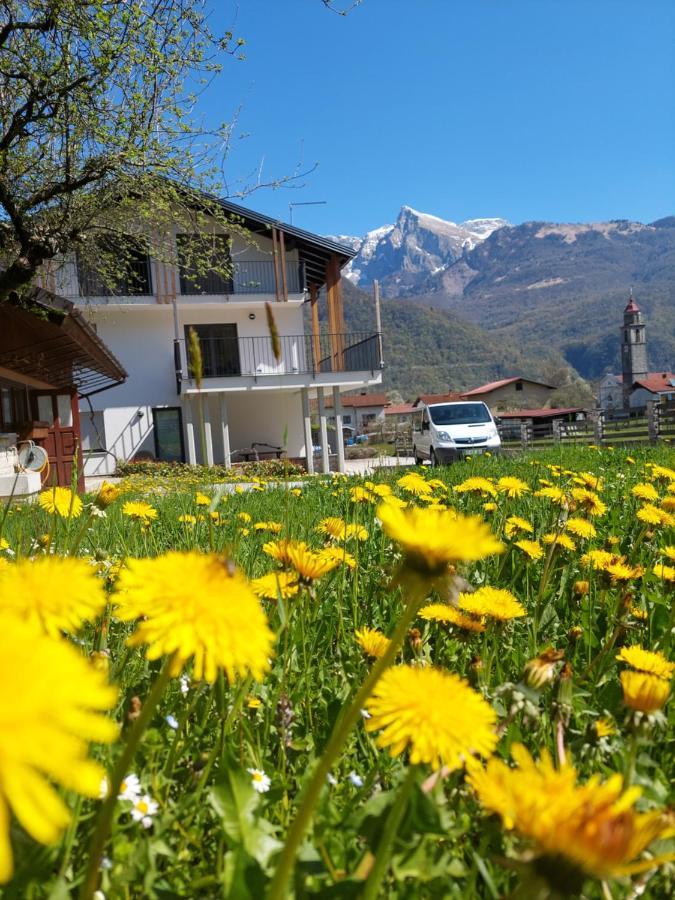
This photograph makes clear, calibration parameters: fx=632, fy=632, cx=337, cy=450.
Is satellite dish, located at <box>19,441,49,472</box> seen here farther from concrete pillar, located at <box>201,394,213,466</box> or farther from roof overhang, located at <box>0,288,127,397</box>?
concrete pillar, located at <box>201,394,213,466</box>

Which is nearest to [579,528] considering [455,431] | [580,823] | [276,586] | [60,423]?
[276,586]

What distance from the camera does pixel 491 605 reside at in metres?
1.17

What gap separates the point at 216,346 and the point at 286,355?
2.18m

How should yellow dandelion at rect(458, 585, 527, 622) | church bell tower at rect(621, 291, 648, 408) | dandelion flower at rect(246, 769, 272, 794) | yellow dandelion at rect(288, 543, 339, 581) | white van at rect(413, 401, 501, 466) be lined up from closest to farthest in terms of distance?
dandelion flower at rect(246, 769, 272, 794)
yellow dandelion at rect(288, 543, 339, 581)
yellow dandelion at rect(458, 585, 527, 622)
white van at rect(413, 401, 501, 466)
church bell tower at rect(621, 291, 648, 408)

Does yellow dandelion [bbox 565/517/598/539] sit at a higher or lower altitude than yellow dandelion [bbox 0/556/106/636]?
lower

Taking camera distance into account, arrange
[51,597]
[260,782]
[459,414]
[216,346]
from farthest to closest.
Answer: [216,346] < [459,414] < [260,782] < [51,597]

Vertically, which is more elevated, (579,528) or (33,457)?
(33,457)

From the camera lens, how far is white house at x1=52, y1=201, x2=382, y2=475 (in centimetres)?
1766

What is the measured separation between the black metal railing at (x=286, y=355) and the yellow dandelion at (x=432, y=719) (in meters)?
17.3

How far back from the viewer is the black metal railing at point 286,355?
59.2 feet

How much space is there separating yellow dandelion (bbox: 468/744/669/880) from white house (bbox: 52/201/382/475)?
1685cm

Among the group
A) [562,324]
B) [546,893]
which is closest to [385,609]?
[546,893]

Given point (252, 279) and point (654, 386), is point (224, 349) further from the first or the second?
point (654, 386)

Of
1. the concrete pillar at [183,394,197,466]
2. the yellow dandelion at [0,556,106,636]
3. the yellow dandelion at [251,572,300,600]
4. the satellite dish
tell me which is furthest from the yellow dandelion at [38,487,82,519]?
the concrete pillar at [183,394,197,466]
